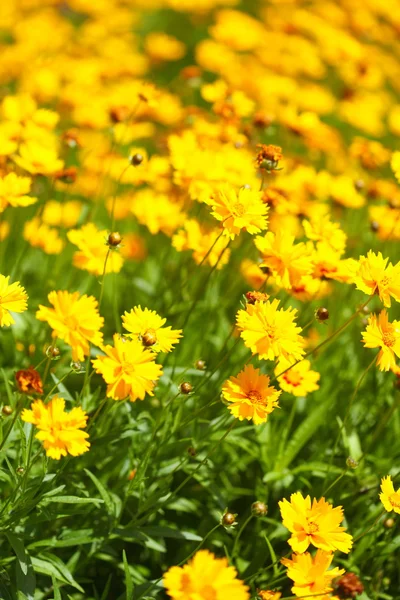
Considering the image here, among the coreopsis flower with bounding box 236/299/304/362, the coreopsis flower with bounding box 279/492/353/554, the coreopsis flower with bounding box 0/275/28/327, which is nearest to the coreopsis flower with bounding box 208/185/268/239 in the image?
the coreopsis flower with bounding box 236/299/304/362

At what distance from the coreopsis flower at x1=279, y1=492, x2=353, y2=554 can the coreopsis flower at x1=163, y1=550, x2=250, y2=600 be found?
282 mm

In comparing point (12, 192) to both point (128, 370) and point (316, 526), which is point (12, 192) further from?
point (316, 526)

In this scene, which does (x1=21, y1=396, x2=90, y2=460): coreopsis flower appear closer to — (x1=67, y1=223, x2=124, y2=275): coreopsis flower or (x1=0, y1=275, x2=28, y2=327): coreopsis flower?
(x1=0, y1=275, x2=28, y2=327): coreopsis flower

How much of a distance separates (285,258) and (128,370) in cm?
54

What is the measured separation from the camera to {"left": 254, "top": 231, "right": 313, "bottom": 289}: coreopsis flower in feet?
5.90

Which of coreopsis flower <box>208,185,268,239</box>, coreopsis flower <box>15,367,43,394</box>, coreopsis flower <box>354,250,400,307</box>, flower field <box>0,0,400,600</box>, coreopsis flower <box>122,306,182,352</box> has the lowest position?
flower field <box>0,0,400,600</box>

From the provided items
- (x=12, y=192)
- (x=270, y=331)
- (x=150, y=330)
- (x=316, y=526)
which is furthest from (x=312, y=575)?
(x=12, y=192)

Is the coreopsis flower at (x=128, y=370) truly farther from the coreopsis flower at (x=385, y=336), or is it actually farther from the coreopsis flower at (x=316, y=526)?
the coreopsis flower at (x=385, y=336)

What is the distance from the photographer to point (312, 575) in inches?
58.6

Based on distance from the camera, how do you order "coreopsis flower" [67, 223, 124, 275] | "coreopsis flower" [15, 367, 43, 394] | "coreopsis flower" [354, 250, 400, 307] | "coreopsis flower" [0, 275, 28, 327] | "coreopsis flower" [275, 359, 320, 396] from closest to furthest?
"coreopsis flower" [15, 367, 43, 394] → "coreopsis flower" [0, 275, 28, 327] → "coreopsis flower" [354, 250, 400, 307] → "coreopsis flower" [275, 359, 320, 396] → "coreopsis flower" [67, 223, 124, 275]

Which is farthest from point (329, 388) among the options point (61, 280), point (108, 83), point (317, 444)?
point (108, 83)

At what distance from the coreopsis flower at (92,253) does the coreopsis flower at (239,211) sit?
1.31ft

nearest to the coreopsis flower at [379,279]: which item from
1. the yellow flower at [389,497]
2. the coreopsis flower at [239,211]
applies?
the coreopsis flower at [239,211]

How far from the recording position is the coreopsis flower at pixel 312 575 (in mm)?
1462
